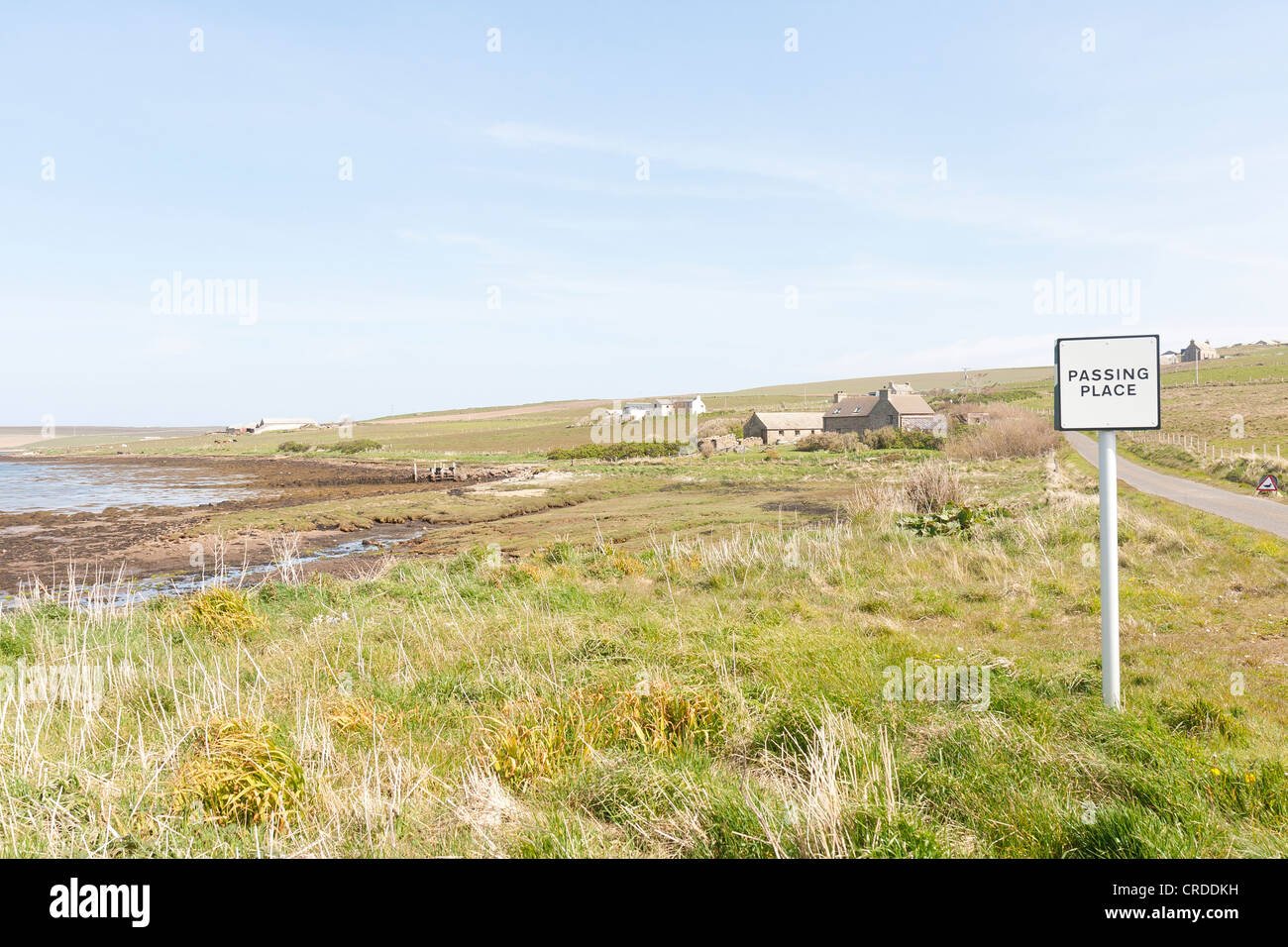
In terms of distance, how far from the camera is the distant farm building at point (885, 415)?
236 feet

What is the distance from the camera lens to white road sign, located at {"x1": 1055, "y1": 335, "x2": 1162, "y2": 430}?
557 cm

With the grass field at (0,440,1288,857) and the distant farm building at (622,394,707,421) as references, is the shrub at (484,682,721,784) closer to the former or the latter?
the grass field at (0,440,1288,857)

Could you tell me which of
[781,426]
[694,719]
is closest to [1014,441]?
[781,426]

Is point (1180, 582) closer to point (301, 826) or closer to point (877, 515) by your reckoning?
point (877, 515)

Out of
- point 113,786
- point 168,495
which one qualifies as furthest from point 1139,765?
point 168,495

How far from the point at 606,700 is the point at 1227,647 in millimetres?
6759

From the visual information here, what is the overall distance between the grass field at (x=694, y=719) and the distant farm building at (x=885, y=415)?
61.3 metres

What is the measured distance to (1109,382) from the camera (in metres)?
5.64

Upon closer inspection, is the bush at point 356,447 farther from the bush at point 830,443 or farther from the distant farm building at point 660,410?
the bush at point 830,443

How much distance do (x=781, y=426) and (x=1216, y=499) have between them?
56219mm

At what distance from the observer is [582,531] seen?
2561 cm

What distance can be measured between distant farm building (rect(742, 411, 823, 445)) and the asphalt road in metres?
43.7

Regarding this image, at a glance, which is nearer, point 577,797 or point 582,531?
point 577,797

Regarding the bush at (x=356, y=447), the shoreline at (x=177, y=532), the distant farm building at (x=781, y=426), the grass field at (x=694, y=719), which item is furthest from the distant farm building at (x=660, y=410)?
the grass field at (x=694, y=719)
